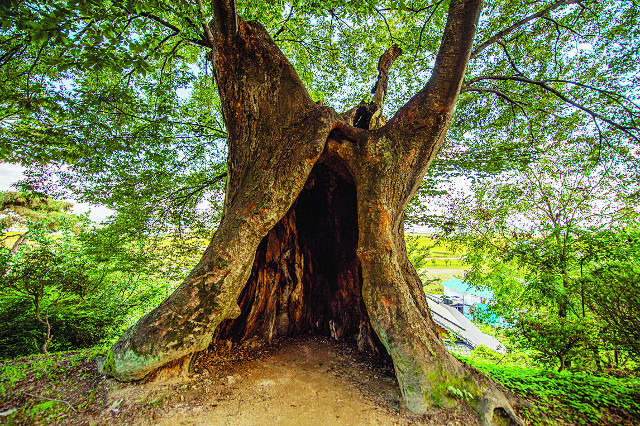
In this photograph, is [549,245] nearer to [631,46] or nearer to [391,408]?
[631,46]

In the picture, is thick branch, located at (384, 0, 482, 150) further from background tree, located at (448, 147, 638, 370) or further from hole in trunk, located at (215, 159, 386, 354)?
background tree, located at (448, 147, 638, 370)

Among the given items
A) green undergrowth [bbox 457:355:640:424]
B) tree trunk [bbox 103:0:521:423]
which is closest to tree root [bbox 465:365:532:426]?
tree trunk [bbox 103:0:521:423]

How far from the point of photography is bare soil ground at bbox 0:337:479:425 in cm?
189

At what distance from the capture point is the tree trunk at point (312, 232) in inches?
87.9

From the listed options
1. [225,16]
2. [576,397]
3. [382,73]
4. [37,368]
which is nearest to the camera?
[37,368]

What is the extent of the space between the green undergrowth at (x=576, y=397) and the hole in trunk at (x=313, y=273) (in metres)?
1.78

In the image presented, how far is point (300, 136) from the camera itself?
3.05 m

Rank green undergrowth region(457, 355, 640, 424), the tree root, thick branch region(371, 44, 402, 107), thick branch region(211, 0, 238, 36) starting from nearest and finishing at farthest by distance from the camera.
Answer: the tree root, green undergrowth region(457, 355, 640, 424), thick branch region(211, 0, 238, 36), thick branch region(371, 44, 402, 107)

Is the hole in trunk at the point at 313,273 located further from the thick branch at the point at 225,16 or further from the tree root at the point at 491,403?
the thick branch at the point at 225,16

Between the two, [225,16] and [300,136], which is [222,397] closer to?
[300,136]

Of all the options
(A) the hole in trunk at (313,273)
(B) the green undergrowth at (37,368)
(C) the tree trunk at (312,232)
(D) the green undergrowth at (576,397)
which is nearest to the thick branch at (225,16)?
(C) the tree trunk at (312,232)

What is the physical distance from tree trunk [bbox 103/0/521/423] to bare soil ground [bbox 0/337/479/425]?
0.55 ft

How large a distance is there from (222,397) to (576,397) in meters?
3.67

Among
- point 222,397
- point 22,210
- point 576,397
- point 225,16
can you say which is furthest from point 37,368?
point 22,210
